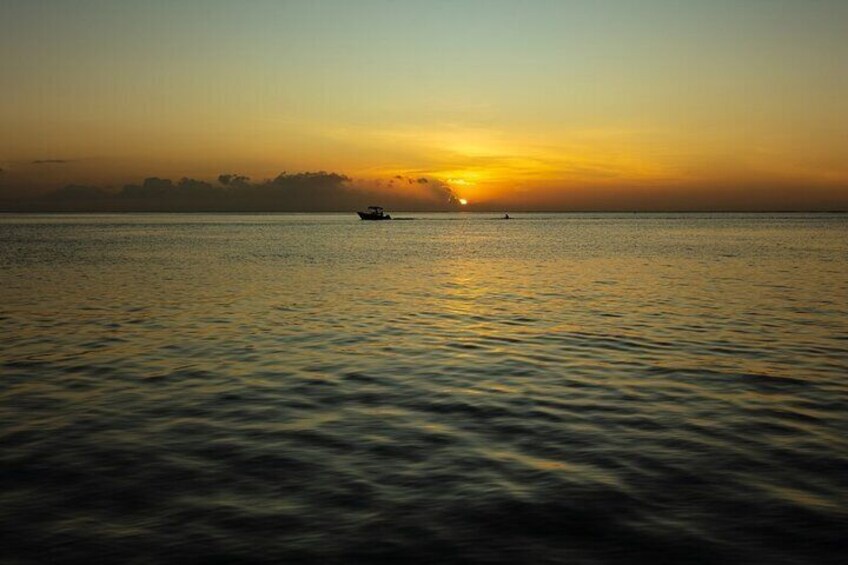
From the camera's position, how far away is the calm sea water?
8.02 meters

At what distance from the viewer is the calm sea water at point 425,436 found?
26.3 feet

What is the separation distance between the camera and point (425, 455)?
35.6ft

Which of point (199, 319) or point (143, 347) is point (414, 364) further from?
point (199, 319)

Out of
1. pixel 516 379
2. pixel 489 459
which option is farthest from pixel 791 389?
pixel 489 459

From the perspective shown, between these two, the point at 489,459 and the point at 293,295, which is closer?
the point at 489,459

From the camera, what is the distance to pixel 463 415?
13.2m

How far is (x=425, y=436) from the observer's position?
467 inches

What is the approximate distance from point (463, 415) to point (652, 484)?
438cm

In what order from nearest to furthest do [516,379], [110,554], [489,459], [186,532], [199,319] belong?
[110,554] < [186,532] < [489,459] < [516,379] < [199,319]

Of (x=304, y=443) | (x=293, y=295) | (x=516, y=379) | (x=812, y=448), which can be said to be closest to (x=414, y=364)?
(x=516, y=379)

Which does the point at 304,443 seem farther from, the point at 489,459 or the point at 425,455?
the point at 489,459

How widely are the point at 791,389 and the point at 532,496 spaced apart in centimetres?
873

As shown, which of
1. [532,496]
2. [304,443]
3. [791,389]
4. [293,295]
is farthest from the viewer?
[293,295]

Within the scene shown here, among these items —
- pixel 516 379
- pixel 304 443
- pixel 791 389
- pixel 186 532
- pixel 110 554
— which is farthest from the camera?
pixel 516 379
